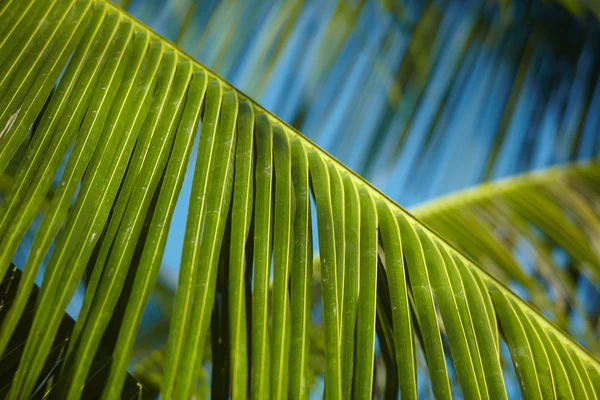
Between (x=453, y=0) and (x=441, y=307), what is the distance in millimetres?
639

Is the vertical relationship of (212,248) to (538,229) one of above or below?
below

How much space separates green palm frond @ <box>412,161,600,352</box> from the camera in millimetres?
1114

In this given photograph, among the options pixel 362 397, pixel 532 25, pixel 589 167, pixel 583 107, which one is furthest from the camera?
pixel 589 167

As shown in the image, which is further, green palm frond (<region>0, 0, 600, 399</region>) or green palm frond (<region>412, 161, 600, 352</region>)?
green palm frond (<region>412, 161, 600, 352</region>)

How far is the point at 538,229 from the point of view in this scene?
4.06ft

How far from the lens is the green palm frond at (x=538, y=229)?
1.11 m

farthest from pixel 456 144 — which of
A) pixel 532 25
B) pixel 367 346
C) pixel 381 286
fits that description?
pixel 367 346

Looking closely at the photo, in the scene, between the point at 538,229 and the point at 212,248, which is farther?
the point at 538,229

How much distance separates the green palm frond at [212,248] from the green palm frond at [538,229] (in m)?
0.40

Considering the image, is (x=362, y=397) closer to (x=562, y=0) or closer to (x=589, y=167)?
(x=562, y=0)

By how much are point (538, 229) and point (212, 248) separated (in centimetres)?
87

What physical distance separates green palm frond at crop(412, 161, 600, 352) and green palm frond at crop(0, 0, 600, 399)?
0.40 meters

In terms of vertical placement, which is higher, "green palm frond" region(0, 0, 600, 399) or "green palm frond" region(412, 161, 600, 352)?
"green palm frond" region(412, 161, 600, 352)

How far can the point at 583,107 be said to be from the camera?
4.05 feet
